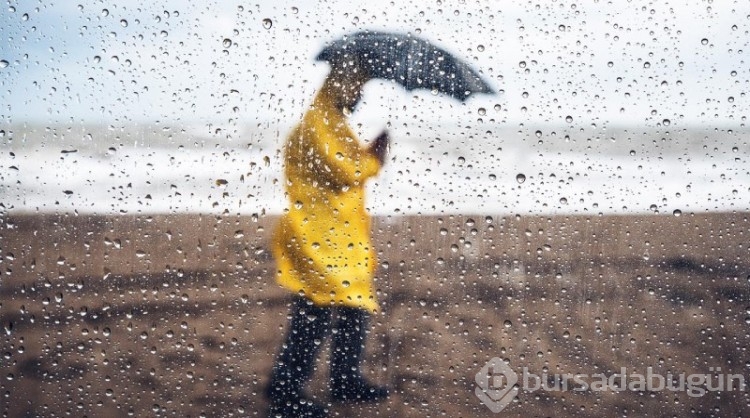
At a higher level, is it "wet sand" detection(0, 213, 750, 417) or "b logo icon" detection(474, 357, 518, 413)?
"wet sand" detection(0, 213, 750, 417)

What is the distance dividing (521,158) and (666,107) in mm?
268

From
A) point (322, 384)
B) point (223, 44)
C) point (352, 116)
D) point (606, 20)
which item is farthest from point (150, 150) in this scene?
point (606, 20)

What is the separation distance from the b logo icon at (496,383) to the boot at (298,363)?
288mm

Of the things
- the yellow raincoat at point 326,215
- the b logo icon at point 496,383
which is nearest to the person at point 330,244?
the yellow raincoat at point 326,215

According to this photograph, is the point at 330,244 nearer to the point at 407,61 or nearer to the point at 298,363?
the point at 298,363

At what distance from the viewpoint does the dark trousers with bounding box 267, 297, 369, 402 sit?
105cm

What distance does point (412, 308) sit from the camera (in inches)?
41.1

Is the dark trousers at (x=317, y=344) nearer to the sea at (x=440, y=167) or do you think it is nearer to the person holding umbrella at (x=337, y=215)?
the person holding umbrella at (x=337, y=215)

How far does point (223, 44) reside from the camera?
1027 millimetres

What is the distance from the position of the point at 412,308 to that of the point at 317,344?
0.60 feet

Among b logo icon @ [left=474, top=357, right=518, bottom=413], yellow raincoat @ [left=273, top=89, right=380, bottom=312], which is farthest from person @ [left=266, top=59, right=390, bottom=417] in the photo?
b logo icon @ [left=474, top=357, right=518, bottom=413]

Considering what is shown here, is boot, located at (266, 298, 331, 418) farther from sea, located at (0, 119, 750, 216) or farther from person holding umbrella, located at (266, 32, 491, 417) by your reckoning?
sea, located at (0, 119, 750, 216)

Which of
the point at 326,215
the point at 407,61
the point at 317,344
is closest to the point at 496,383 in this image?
the point at 317,344

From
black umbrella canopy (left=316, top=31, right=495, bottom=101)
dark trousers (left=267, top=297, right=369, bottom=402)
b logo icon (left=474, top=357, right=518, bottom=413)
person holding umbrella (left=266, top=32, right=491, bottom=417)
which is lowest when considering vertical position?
b logo icon (left=474, top=357, right=518, bottom=413)
